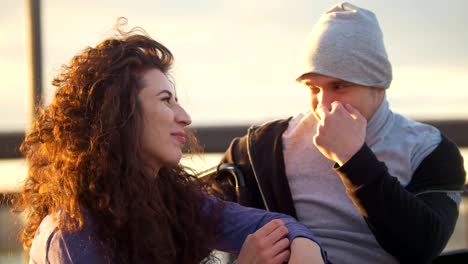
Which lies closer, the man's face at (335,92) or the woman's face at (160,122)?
the woman's face at (160,122)

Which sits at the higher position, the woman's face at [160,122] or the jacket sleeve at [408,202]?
the woman's face at [160,122]

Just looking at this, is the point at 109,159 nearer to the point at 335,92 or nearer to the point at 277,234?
the point at 277,234

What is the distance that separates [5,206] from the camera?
3375 mm

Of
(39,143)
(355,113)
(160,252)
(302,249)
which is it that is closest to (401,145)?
(355,113)

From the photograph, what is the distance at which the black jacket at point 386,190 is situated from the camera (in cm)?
240

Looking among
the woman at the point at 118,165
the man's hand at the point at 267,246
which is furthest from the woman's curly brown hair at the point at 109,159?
the man's hand at the point at 267,246

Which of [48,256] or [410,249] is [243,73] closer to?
[410,249]

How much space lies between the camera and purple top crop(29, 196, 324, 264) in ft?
7.24

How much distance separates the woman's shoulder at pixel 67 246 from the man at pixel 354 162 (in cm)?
58

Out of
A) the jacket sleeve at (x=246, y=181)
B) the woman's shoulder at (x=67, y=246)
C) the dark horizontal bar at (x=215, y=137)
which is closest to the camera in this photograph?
the woman's shoulder at (x=67, y=246)

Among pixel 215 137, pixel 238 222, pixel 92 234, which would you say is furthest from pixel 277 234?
pixel 215 137

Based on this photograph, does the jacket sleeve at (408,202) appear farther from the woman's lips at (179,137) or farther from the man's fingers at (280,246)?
the woman's lips at (179,137)

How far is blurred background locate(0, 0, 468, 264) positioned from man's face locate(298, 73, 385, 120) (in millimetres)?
730

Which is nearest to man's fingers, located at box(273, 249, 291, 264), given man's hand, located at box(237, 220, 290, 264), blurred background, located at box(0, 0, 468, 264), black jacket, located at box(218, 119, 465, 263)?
man's hand, located at box(237, 220, 290, 264)
